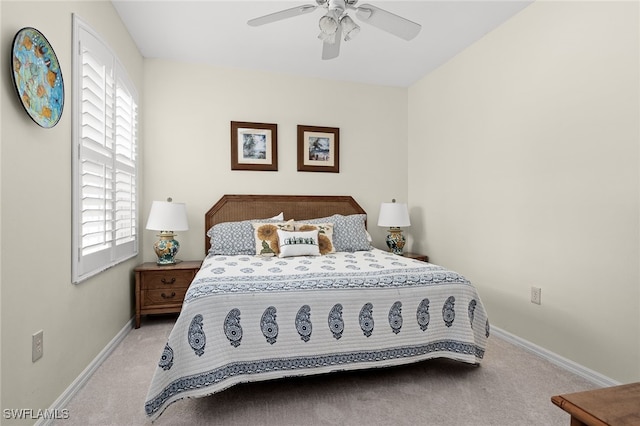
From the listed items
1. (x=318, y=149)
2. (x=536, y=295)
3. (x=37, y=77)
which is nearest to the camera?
(x=37, y=77)

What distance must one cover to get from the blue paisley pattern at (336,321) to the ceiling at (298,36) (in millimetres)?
2239

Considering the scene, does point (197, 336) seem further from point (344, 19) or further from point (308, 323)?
point (344, 19)

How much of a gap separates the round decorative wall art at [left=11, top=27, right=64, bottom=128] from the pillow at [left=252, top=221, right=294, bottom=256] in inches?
71.9

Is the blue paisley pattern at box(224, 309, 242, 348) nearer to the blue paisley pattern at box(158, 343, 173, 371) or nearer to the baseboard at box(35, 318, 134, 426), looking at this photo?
the blue paisley pattern at box(158, 343, 173, 371)

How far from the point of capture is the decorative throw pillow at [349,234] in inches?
137

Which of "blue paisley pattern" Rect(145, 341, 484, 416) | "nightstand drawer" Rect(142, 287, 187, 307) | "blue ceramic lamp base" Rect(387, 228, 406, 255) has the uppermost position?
"blue ceramic lamp base" Rect(387, 228, 406, 255)

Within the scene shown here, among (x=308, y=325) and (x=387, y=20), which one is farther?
(x=387, y=20)

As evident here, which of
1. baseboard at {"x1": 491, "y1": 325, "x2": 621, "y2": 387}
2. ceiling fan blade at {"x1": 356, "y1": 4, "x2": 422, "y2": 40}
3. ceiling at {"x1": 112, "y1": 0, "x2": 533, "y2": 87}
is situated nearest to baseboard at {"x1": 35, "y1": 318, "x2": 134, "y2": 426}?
ceiling at {"x1": 112, "y1": 0, "x2": 533, "y2": 87}

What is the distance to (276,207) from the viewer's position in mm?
3900

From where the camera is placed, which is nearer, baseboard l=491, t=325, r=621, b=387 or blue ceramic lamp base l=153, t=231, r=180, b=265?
baseboard l=491, t=325, r=621, b=387

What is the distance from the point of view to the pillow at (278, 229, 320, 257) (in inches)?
120

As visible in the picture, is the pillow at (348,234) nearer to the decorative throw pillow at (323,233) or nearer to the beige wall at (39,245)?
the decorative throw pillow at (323,233)

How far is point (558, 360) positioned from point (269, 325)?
2094 mm

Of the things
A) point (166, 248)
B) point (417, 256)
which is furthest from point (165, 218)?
point (417, 256)
